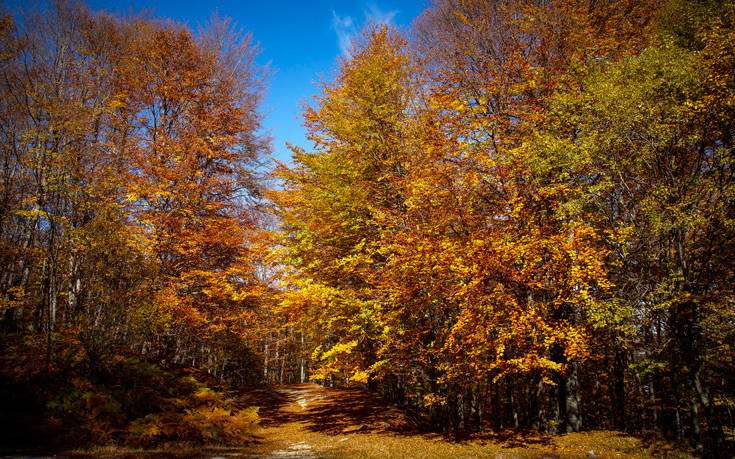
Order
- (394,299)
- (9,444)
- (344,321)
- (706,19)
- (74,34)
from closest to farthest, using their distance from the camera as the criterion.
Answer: (9,444) < (706,19) < (394,299) < (344,321) < (74,34)

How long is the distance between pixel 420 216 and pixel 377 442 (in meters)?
6.78

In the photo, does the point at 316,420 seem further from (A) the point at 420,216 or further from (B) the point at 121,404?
(A) the point at 420,216

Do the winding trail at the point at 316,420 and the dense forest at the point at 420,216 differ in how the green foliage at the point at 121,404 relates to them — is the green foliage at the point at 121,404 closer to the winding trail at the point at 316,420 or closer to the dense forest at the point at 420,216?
the dense forest at the point at 420,216

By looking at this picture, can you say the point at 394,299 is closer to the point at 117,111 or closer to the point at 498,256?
the point at 498,256

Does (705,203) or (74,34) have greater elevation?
(74,34)

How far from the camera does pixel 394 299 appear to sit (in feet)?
33.4

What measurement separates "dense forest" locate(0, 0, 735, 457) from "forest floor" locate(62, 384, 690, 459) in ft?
3.94

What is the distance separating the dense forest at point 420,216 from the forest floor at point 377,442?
47.2 inches

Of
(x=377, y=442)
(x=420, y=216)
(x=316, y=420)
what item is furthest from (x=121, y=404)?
(x=420, y=216)

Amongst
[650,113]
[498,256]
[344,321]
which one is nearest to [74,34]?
[344,321]

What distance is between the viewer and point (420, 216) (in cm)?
1151

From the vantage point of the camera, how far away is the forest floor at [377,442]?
7.85 meters

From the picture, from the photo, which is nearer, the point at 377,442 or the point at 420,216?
the point at 377,442

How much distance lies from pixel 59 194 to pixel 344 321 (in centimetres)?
937
